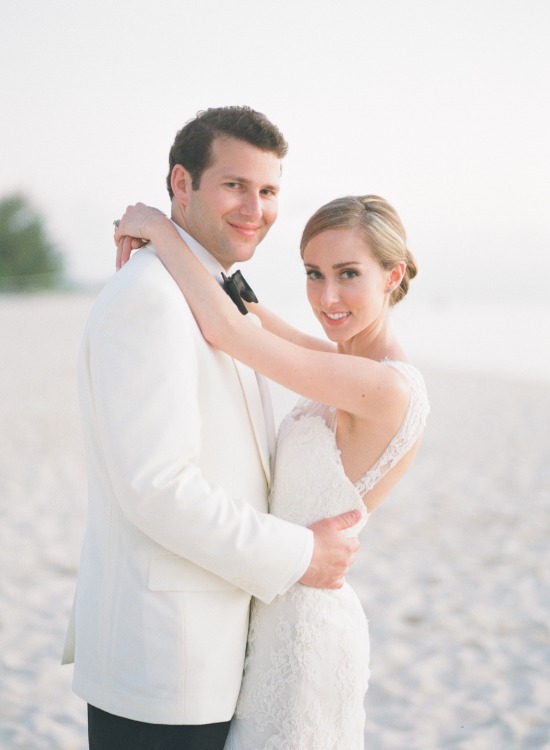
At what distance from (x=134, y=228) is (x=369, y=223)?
0.68 meters

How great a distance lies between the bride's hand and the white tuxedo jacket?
113mm

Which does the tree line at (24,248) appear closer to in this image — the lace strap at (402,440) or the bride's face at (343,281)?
the bride's face at (343,281)


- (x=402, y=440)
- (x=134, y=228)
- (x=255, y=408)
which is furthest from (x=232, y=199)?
(x=402, y=440)

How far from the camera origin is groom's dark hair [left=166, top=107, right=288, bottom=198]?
7.06 ft

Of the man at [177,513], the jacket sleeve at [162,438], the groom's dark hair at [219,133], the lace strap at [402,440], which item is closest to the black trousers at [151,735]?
the man at [177,513]

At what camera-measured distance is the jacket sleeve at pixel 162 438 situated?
6.00ft

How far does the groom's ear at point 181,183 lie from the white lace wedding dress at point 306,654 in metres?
0.77

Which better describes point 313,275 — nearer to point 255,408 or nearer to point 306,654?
point 255,408

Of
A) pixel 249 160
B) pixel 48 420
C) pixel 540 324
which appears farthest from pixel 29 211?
pixel 249 160

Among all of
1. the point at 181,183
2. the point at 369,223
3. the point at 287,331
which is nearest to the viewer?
the point at 181,183

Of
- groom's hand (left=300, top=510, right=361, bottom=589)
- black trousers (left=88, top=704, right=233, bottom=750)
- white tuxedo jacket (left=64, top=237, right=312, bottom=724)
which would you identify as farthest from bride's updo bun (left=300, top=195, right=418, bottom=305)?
black trousers (left=88, top=704, right=233, bottom=750)

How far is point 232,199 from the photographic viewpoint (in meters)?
2.18

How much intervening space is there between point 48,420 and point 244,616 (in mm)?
9595

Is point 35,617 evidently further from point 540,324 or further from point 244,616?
point 540,324
